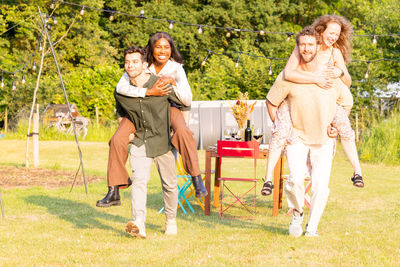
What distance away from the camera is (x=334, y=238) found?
5973 millimetres

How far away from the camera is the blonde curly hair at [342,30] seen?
5.43m

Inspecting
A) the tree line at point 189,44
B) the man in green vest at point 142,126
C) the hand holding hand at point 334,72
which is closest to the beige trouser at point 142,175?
the man in green vest at point 142,126

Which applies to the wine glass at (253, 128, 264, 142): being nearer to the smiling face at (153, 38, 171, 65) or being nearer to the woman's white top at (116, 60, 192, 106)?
the woman's white top at (116, 60, 192, 106)

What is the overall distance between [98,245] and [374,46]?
1898cm

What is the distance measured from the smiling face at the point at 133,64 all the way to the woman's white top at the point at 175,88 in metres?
0.10

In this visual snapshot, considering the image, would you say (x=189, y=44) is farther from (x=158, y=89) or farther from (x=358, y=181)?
(x=358, y=181)

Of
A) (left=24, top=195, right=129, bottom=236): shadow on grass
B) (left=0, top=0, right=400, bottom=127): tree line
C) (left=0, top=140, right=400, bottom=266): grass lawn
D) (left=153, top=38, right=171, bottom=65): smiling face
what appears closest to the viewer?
(left=0, top=140, right=400, bottom=266): grass lawn

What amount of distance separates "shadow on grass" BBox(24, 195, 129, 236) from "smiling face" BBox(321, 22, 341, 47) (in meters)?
2.86

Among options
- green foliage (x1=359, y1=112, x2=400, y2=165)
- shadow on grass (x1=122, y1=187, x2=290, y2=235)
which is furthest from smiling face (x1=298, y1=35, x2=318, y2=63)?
green foliage (x1=359, y1=112, x2=400, y2=165)

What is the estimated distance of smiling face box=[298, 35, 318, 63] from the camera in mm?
5320

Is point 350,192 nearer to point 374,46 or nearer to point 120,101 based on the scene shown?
point 120,101

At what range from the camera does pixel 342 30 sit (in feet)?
18.1

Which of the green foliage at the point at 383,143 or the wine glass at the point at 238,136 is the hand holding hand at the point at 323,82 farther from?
the green foliage at the point at 383,143

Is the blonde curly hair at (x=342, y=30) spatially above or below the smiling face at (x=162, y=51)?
above
